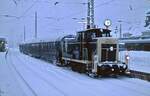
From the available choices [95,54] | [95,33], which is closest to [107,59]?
[95,54]

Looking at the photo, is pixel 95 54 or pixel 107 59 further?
pixel 95 54

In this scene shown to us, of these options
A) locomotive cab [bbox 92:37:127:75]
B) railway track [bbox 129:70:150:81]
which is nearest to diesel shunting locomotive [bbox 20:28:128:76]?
locomotive cab [bbox 92:37:127:75]

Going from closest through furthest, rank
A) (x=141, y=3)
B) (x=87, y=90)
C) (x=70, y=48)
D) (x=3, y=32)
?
(x=87, y=90), (x=70, y=48), (x=141, y=3), (x=3, y=32)

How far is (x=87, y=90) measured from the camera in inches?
702

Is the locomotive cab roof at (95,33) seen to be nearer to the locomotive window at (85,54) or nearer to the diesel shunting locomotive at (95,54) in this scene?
the diesel shunting locomotive at (95,54)

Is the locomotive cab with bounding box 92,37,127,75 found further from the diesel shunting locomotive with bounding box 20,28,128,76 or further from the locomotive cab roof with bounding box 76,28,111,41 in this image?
the locomotive cab roof with bounding box 76,28,111,41

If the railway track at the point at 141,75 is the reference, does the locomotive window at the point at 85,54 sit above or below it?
above

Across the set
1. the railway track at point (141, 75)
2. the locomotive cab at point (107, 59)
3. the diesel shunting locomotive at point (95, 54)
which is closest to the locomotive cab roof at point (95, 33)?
the diesel shunting locomotive at point (95, 54)

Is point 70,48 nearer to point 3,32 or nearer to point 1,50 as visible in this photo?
point 1,50

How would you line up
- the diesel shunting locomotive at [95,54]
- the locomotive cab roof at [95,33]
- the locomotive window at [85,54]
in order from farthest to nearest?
the locomotive window at [85,54] → the locomotive cab roof at [95,33] → the diesel shunting locomotive at [95,54]

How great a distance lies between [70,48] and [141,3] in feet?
77.2

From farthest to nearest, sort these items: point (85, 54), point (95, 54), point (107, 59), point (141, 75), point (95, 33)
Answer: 1. point (85, 54)
2. point (95, 33)
3. point (95, 54)
4. point (107, 59)
5. point (141, 75)

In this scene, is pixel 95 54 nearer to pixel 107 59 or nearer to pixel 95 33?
pixel 107 59

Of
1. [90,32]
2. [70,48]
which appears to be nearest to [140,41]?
[70,48]
